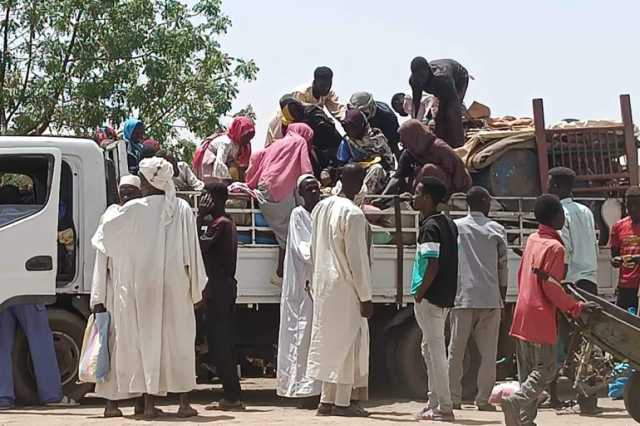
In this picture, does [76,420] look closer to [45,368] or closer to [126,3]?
[45,368]

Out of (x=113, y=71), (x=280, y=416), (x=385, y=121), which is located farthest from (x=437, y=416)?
(x=113, y=71)

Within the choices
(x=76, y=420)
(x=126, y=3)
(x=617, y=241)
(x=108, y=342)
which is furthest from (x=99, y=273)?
(x=126, y=3)

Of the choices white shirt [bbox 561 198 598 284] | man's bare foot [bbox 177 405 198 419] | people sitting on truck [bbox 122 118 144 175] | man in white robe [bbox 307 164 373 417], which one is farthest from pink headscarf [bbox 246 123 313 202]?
white shirt [bbox 561 198 598 284]

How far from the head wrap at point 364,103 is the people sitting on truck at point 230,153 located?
45.5 inches

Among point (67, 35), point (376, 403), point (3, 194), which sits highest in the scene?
point (67, 35)

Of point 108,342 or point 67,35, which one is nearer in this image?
point 108,342

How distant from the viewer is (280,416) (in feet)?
28.1

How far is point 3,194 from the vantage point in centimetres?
933

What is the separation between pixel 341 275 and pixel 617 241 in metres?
2.84

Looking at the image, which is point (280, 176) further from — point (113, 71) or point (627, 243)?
point (113, 71)

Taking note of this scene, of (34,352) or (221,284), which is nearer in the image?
(221,284)

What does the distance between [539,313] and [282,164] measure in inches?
125

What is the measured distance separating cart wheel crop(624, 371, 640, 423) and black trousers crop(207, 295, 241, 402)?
2.94 meters

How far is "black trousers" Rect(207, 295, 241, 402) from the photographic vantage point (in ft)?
29.2
